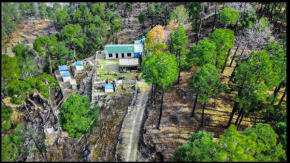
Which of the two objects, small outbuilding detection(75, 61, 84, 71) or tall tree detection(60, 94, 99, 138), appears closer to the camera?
tall tree detection(60, 94, 99, 138)

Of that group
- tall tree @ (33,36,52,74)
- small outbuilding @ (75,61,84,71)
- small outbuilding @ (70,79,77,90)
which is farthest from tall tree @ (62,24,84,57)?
small outbuilding @ (70,79,77,90)

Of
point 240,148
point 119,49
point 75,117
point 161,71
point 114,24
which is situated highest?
point 161,71

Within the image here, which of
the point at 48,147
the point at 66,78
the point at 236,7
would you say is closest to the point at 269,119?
the point at 48,147

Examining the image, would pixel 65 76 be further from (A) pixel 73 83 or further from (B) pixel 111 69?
(B) pixel 111 69

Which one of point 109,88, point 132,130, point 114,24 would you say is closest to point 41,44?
point 109,88

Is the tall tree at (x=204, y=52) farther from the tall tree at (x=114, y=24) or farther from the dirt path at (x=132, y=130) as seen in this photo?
the tall tree at (x=114, y=24)

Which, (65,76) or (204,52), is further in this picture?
(65,76)

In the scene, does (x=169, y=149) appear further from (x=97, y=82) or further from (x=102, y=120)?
(x=97, y=82)

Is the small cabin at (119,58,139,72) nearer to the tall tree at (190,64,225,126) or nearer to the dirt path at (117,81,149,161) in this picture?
the dirt path at (117,81,149,161)
